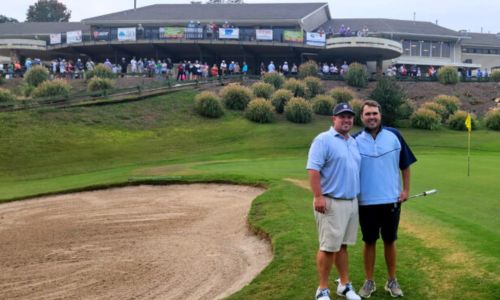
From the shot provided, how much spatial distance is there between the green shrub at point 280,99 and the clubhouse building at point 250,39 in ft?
46.2

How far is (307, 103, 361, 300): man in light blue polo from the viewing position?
634cm

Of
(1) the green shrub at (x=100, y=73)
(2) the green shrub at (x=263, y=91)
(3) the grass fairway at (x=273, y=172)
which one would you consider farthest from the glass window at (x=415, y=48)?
(1) the green shrub at (x=100, y=73)

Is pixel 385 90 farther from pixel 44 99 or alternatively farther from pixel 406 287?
pixel 406 287

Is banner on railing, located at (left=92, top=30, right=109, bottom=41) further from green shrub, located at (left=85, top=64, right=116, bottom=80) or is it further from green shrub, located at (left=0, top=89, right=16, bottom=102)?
green shrub, located at (left=0, top=89, right=16, bottom=102)

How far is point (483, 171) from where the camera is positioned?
58.4 feet

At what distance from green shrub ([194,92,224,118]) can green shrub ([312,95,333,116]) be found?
21.6ft

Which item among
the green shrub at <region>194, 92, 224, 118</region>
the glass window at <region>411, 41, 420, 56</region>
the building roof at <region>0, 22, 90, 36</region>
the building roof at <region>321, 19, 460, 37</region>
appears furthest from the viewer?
the building roof at <region>0, 22, 90, 36</region>

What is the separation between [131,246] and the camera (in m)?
10.6

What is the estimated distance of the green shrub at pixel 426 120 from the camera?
116 ft

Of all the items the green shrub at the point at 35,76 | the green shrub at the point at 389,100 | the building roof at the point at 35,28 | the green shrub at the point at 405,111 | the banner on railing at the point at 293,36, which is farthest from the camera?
the building roof at the point at 35,28

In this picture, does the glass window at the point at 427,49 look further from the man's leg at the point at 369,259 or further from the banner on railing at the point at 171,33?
the man's leg at the point at 369,259

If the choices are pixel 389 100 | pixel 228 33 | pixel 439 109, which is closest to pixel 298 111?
pixel 389 100

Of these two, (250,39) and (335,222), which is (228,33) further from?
(335,222)

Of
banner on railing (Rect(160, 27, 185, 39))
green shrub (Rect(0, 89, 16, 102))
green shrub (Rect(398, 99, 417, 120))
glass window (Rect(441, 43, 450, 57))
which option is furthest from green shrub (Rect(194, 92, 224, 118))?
glass window (Rect(441, 43, 450, 57))
